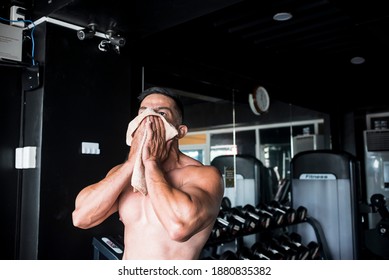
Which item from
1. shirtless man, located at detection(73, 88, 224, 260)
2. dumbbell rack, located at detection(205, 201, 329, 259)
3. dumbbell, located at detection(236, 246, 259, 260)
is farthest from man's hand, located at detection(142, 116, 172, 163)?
dumbbell, located at detection(236, 246, 259, 260)

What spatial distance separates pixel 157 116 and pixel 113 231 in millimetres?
1068

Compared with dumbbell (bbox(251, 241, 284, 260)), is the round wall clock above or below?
above

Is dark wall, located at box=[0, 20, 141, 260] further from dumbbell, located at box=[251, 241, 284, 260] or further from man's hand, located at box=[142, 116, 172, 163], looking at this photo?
dumbbell, located at box=[251, 241, 284, 260]

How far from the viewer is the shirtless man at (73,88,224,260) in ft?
3.38

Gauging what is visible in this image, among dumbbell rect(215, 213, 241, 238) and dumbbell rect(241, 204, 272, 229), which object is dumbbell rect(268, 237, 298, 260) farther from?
dumbbell rect(215, 213, 241, 238)

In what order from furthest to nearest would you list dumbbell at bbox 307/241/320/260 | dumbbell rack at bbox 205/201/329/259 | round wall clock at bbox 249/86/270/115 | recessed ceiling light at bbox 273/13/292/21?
round wall clock at bbox 249/86/270/115 < dumbbell at bbox 307/241/320/260 < recessed ceiling light at bbox 273/13/292/21 < dumbbell rack at bbox 205/201/329/259

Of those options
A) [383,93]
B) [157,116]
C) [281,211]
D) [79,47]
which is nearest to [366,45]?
[383,93]

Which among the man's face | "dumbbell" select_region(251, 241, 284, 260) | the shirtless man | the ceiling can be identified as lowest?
"dumbbell" select_region(251, 241, 284, 260)

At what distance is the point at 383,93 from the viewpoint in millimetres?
4160

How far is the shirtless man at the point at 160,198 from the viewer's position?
103cm

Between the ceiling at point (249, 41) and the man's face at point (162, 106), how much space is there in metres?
0.67

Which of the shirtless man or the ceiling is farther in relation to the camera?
the ceiling

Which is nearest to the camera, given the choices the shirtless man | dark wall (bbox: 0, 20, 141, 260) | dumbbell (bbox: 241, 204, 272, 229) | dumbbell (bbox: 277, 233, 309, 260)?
the shirtless man
